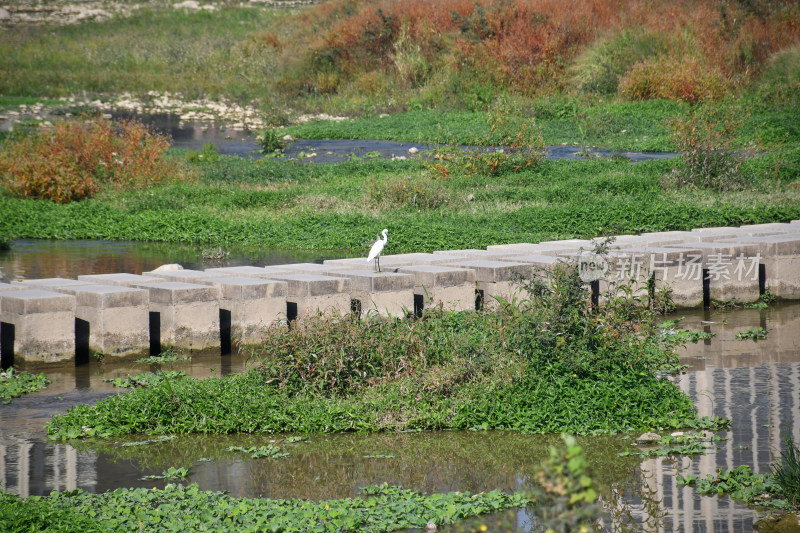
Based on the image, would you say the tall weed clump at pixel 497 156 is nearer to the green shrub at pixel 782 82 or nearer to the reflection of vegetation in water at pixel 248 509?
the green shrub at pixel 782 82

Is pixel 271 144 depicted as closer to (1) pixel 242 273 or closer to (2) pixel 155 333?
(1) pixel 242 273

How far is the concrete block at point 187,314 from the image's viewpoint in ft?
29.6

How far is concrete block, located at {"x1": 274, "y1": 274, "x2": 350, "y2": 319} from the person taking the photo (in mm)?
9242

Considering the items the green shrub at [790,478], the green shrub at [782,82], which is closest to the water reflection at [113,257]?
the green shrub at [790,478]

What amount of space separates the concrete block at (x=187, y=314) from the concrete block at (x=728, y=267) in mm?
5000

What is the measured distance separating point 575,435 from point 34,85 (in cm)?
4428

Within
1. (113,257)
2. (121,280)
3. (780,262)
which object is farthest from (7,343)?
(780,262)

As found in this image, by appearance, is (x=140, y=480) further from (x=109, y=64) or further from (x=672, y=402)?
(x=109, y=64)

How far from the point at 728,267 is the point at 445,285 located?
3426mm

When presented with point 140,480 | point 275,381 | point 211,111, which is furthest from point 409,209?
point 211,111

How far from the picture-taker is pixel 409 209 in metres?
16.1

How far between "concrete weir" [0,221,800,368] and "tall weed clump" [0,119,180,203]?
317 inches

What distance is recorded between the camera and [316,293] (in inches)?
366

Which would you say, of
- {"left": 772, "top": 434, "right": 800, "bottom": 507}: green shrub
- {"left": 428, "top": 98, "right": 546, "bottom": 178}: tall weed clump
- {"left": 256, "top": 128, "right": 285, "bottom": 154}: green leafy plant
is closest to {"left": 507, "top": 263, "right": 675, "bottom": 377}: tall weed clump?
{"left": 772, "top": 434, "right": 800, "bottom": 507}: green shrub
